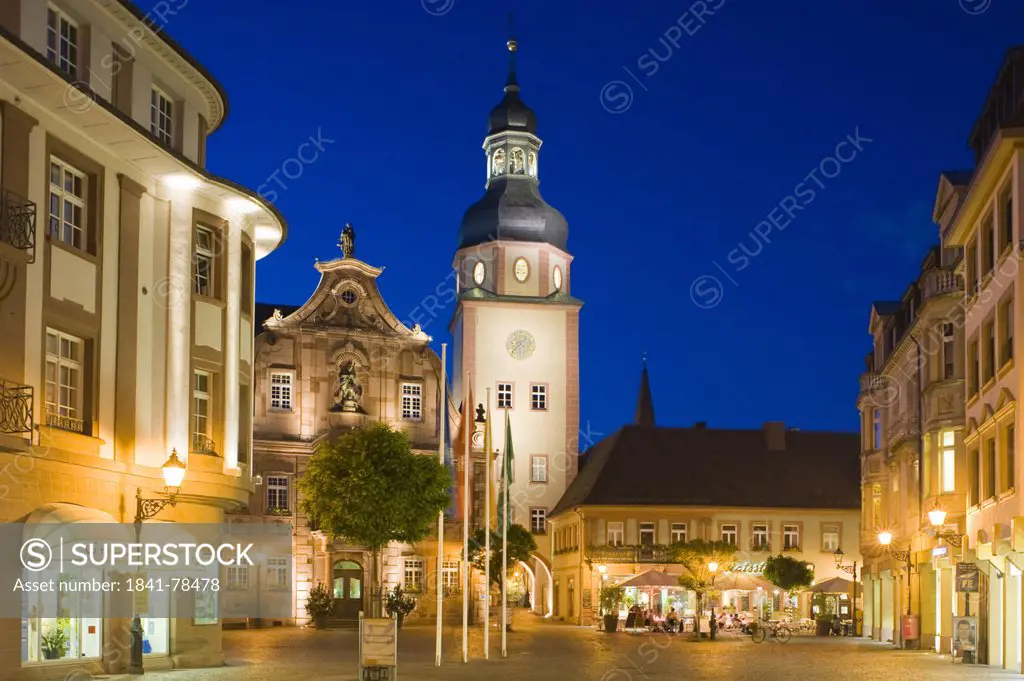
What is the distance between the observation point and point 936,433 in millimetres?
43250

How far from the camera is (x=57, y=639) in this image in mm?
25516

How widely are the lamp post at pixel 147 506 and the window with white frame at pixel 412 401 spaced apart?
42.3 m

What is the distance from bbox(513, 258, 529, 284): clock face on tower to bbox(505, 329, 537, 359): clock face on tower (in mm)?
3358

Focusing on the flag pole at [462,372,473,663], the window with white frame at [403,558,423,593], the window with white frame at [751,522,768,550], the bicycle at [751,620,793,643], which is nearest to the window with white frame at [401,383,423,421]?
the window with white frame at [403,558,423,593]

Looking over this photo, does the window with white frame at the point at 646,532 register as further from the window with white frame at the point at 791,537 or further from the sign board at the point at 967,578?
the sign board at the point at 967,578

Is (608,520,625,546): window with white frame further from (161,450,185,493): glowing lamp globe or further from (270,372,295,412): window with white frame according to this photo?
(161,450,185,493): glowing lamp globe

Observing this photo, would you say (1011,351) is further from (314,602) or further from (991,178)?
(314,602)

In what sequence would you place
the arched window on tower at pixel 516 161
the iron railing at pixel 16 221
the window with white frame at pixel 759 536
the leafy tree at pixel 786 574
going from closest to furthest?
the iron railing at pixel 16 221 → the leafy tree at pixel 786 574 → the window with white frame at pixel 759 536 → the arched window on tower at pixel 516 161

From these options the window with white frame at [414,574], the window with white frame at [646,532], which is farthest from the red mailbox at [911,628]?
the window with white frame at [646,532]

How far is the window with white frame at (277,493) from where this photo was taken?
68.4 meters

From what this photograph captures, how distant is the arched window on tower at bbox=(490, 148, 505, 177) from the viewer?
94.4 metres

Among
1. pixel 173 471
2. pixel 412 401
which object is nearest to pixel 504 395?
pixel 412 401

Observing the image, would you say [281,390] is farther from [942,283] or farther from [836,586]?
[942,283]

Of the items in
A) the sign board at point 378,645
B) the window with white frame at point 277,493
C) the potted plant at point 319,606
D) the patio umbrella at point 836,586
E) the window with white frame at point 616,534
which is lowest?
the potted plant at point 319,606
